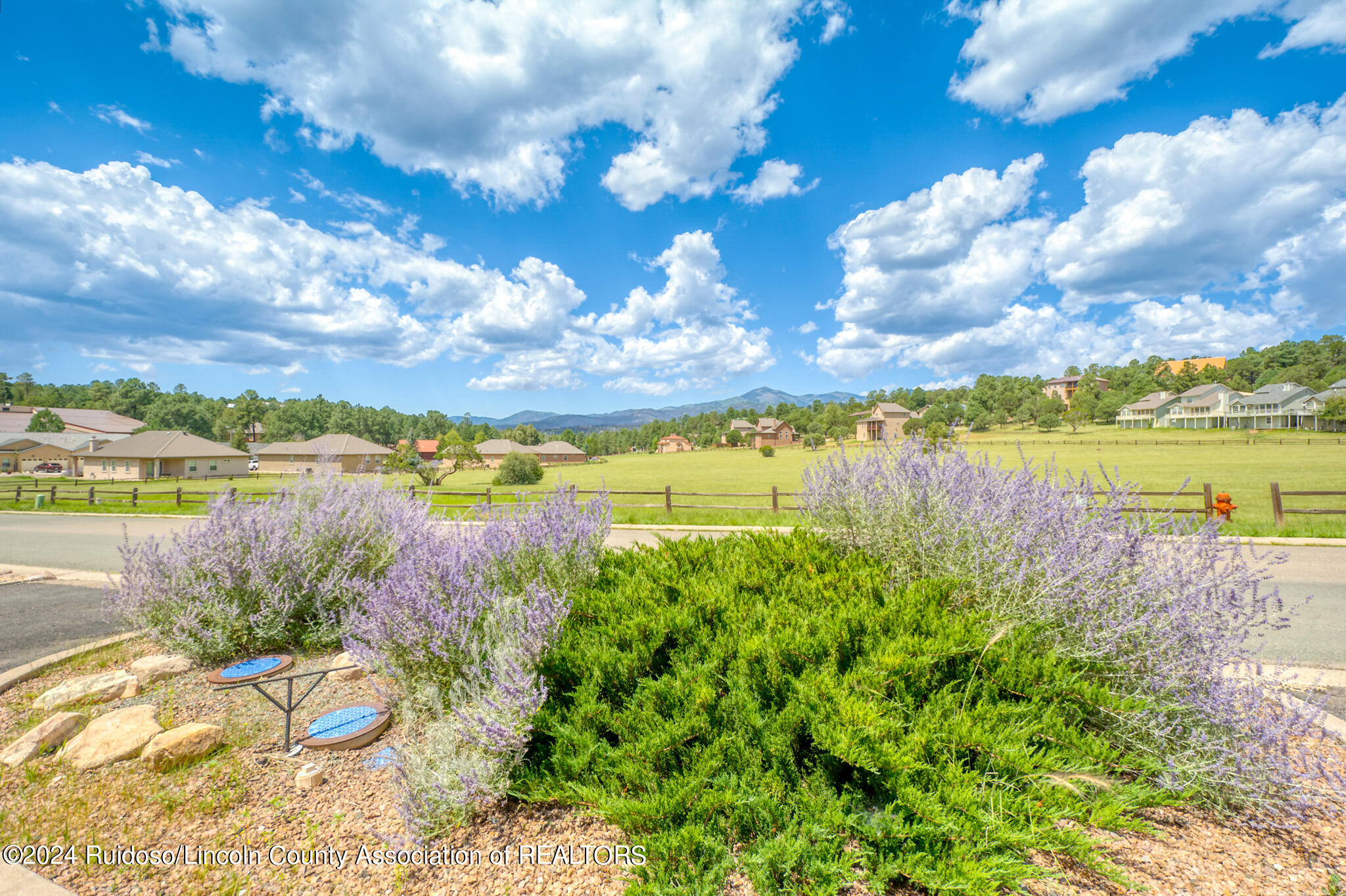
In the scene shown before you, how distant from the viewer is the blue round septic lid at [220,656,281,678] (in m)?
3.97

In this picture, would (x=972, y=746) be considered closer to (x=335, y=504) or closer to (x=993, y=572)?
(x=993, y=572)

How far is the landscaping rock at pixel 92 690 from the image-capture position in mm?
3672

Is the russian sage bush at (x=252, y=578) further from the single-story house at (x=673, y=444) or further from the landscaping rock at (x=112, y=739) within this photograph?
the single-story house at (x=673, y=444)

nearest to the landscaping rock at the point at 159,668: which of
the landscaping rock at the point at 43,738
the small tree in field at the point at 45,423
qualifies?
the landscaping rock at the point at 43,738

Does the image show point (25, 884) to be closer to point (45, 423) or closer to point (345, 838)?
point (345, 838)

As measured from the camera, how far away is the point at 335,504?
17.2 ft

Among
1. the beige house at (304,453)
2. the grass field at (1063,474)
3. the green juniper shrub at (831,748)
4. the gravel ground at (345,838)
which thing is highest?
the beige house at (304,453)

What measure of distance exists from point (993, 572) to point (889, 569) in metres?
0.86

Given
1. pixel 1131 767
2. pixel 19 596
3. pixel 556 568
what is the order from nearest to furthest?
pixel 1131 767 → pixel 556 568 → pixel 19 596

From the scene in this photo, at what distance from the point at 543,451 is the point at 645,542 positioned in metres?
77.6

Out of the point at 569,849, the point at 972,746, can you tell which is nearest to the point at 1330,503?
the point at 972,746

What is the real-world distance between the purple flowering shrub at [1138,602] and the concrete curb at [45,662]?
23.2 feet

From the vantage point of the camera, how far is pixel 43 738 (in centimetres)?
312

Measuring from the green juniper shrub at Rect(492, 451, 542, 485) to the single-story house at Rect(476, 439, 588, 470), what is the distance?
43260mm
